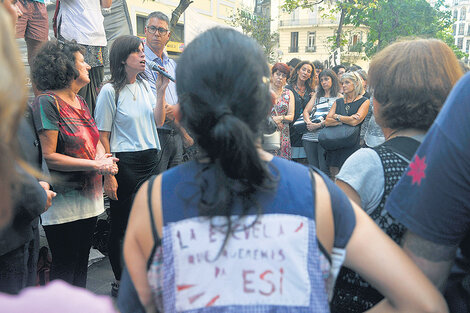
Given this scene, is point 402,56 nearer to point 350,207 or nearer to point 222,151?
point 350,207

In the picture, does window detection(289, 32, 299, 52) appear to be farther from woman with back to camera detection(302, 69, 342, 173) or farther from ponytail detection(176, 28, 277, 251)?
ponytail detection(176, 28, 277, 251)

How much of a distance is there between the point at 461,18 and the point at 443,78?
11289 cm

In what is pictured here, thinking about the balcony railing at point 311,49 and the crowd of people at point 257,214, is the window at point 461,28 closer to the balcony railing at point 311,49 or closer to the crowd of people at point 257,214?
the balcony railing at point 311,49

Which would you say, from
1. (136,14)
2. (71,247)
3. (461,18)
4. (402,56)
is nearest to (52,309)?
(402,56)

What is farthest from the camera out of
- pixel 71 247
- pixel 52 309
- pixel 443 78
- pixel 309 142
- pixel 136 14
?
pixel 136 14

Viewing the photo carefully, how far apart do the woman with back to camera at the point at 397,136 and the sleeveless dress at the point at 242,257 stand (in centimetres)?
50

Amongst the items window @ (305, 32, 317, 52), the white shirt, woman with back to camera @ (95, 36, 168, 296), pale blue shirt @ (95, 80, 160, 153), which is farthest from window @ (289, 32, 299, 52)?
pale blue shirt @ (95, 80, 160, 153)

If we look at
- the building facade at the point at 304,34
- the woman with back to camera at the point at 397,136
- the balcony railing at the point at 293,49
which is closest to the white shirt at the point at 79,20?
the woman with back to camera at the point at 397,136

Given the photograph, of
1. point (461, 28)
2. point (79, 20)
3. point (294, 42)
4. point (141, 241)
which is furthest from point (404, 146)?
point (461, 28)

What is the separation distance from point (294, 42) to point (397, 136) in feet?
163

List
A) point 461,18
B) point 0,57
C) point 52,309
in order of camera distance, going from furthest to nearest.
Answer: point 461,18, point 0,57, point 52,309

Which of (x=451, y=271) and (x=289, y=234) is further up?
(x=289, y=234)

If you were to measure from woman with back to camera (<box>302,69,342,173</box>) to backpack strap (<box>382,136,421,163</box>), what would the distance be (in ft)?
13.4

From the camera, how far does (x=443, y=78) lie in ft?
4.83
